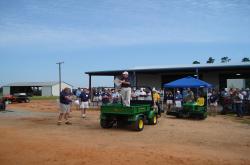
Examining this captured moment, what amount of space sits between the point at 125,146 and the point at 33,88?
209ft

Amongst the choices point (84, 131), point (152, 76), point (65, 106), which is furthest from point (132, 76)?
point (84, 131)

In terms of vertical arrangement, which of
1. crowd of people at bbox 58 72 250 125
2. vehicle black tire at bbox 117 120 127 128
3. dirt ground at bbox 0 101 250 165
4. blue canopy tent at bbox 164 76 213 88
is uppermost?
blue canopy tent at bbox 164 76 213 88

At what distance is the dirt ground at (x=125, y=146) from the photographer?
26.4 ft

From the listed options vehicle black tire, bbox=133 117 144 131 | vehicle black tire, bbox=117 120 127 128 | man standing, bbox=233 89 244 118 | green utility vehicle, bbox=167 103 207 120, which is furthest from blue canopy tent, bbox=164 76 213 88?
vehicle black tire, bbox=133 117 144 131

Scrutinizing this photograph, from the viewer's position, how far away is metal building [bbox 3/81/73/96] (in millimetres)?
66938

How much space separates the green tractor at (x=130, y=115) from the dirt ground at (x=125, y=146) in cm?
41

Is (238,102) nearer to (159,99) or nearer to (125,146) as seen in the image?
(159,99)

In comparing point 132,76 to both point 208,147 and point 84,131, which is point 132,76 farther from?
point 208,147

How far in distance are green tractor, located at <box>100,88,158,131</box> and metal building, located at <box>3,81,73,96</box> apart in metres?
53.1

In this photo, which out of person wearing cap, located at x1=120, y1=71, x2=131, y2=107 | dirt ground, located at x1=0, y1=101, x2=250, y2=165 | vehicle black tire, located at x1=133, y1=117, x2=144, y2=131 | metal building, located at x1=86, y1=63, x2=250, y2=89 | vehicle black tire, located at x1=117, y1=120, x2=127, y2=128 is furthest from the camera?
metal building, located at x1=86, y1=63, x2=250, y2=89

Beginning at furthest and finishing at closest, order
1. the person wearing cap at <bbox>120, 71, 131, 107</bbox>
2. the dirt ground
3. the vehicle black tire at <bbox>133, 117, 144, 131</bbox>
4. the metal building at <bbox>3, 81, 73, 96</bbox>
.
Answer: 1. the metal building at <bbox>3, 81, 73, 96</bbox>
2. the person wearing cap at <bbox>120, 71, 131, 107</bbox>
3. the vehicle black tire at <bbox>133, 117, 144, 131</bbox>
4. the dirt ground

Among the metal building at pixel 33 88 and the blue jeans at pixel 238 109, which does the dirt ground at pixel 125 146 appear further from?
the metal building at pixel 33 88

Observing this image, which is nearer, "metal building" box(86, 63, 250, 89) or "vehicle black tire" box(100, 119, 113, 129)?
"vehicle black tire" box(100, 119, 113, 129)

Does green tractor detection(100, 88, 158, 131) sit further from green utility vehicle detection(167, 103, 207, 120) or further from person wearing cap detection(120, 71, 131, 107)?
green utility vehicle detection(167, 103, 207, 120)
